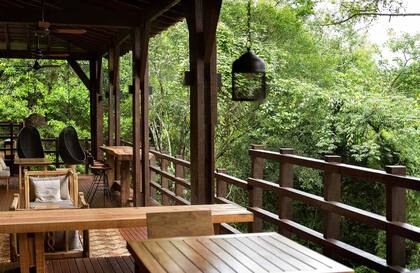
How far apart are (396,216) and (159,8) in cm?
424

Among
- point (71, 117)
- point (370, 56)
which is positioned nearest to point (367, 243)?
point (370, 56)

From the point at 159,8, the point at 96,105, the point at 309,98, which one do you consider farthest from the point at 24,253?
the point at 96,105

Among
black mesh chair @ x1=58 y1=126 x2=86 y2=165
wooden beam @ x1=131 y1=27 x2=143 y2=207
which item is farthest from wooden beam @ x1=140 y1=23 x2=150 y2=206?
black mesh chair @ x1=58 y1=126 x2=86 y2=165

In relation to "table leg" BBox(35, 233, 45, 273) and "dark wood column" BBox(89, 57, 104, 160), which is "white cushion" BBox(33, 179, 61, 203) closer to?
"table leg" BBox(35, 233, 45, 273)

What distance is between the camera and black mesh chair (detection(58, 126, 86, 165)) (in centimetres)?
927

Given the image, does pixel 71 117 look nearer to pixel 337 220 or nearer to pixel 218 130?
pixel 218 130

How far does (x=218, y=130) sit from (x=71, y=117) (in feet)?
20.9

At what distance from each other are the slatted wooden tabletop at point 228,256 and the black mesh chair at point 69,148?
21.7 ft

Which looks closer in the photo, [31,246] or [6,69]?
[31,246]

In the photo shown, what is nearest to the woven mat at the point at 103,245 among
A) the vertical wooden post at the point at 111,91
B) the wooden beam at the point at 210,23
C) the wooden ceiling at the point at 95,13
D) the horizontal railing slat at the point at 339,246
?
the horizontal railing slat at the point at 339,246

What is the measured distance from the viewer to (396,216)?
3.25 metres

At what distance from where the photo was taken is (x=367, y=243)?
34.9ft

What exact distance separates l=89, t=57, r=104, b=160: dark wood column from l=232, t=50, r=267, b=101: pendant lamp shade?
9.36 meters

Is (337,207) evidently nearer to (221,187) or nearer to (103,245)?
(221,187)
